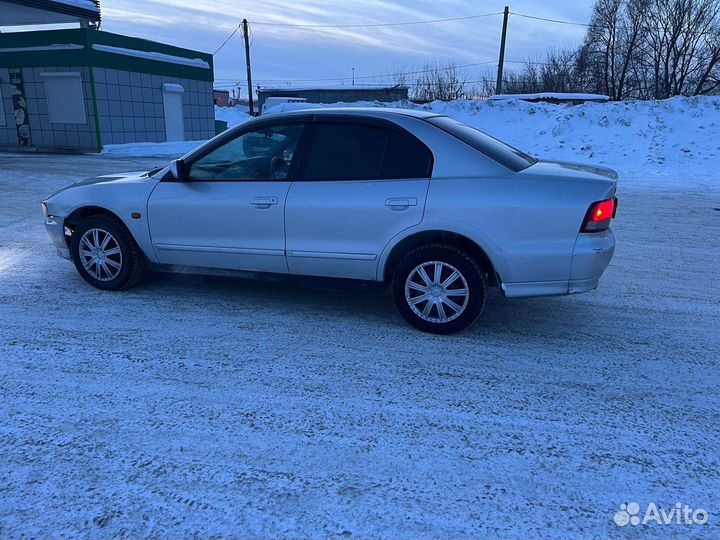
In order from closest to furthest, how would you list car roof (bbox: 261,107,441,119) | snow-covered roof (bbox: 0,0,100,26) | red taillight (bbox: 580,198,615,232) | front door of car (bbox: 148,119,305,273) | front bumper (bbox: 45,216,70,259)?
red taillight (bbox: 580,198,615,232) → car roof (bbox: 261,107,441,119) → front door of car (bbox: 148,119,305,273) → front bumper (bbox: 45,216,70,259) → snow-covered roof (bbox: 0,0,100,26)

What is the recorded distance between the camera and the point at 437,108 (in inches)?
1004

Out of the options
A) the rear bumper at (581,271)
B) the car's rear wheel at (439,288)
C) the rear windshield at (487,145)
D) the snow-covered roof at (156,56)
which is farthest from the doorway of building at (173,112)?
the rear bumper at (581,271)

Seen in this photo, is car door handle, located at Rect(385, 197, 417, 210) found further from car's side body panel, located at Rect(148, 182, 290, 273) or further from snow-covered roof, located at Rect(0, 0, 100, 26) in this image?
snow-covered roof, located at Rect(0, 0, 100, 26)

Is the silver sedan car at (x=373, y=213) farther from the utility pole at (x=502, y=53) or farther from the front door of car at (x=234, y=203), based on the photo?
the utility pole at (x=502, y=53)

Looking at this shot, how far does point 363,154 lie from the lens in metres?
4.43

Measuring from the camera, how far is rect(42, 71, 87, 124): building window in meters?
20.3

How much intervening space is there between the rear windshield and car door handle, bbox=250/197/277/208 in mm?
1412

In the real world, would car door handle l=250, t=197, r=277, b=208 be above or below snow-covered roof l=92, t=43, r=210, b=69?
below

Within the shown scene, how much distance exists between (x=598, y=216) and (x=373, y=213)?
5.30 ft

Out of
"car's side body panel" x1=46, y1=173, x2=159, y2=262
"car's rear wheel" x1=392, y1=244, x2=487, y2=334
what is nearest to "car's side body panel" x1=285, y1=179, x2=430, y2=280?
"car's rear wheel" x1=392, y1=244, x2=487, y2=334

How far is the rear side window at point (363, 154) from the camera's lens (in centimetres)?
430

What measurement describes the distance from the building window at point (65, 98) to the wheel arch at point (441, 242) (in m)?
20.0

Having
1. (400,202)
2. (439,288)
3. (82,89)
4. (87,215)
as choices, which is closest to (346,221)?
(400,202)

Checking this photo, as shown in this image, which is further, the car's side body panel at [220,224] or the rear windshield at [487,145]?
the car's side body panel at [220,224]
